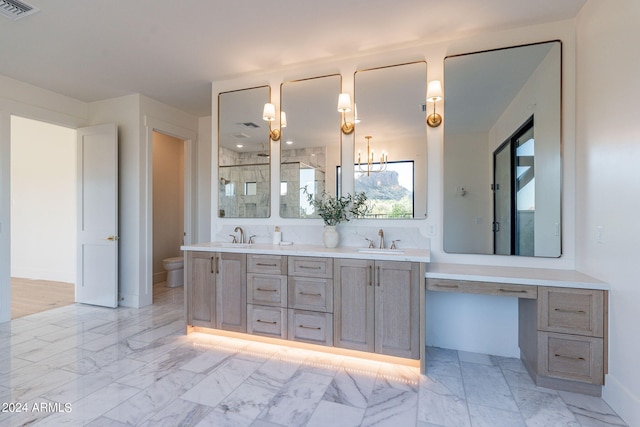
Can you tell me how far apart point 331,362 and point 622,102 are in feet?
8.67

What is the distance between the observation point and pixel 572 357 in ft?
6.83

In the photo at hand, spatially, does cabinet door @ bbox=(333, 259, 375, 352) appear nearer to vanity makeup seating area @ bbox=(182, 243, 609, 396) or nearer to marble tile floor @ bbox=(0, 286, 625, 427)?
vanity makeup seating area @ bbox=(182, 243, 609, 396)

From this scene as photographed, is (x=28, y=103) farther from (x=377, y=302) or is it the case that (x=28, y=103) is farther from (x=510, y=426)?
(x=510, y=426)

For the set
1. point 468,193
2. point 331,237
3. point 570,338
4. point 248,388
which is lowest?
point 248,388

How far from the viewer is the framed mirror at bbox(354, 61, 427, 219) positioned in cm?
288

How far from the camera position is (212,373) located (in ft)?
7.86

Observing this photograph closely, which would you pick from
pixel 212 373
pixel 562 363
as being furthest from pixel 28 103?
pixel 562 363

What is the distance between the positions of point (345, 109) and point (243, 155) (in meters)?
1.26

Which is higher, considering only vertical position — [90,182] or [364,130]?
[364,130]

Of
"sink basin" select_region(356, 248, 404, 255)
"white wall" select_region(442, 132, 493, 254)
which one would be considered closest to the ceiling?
"white wall" select_region(442, 132, 493, 254)

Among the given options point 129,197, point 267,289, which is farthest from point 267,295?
point 129,197

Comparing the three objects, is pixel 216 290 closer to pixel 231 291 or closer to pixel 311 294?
pixel 231 291

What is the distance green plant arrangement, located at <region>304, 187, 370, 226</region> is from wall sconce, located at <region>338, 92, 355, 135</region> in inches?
25.2

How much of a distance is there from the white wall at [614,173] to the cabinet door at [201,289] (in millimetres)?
3036
